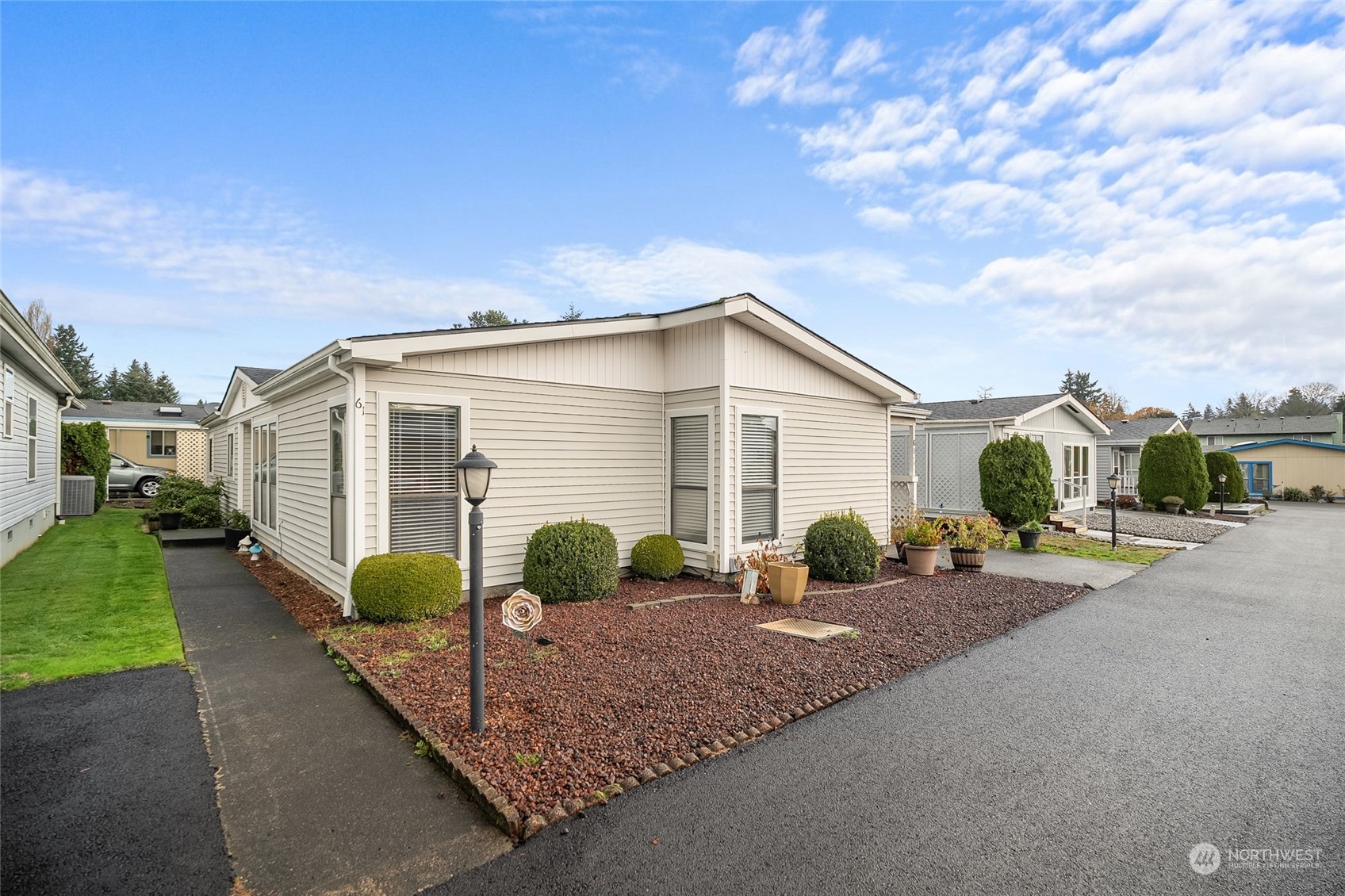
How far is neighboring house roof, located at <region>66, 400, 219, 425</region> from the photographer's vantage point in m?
23.7

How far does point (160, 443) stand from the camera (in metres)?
24.9

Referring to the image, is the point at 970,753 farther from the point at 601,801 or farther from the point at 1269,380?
the point at 1269,380

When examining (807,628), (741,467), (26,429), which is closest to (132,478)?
(26,429)

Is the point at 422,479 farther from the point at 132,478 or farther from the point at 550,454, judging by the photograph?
the point at 132,478

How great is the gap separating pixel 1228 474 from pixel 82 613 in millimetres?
33047

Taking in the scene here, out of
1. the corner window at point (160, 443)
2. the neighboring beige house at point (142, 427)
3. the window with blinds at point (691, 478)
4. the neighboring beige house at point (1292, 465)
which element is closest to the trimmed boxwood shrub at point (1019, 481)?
the window with blinds at point (691, 478)

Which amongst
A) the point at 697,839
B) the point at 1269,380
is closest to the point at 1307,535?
the point at 697,839

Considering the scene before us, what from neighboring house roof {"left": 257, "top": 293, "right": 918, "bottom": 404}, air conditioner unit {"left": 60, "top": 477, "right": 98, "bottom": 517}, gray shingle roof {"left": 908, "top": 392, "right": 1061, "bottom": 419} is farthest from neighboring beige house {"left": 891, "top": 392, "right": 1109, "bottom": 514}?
air conditioner unit {"left": 60, "top": 477, "right": 98, "bottom": 517}

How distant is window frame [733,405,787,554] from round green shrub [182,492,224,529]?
12.0 meters

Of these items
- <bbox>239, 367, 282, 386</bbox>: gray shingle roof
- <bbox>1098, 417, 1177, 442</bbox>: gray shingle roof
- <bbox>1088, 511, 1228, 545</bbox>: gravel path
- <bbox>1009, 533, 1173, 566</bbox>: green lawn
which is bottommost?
<bbox>1088, 511, 1228, 545</bbox>: gravel path

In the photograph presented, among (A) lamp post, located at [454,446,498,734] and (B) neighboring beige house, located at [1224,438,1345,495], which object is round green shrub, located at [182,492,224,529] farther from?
(B) neighboring beige house, located at [1224,438,1345,495]

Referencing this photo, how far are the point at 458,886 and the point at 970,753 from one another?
9.69 feet

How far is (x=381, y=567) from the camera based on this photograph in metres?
6.10

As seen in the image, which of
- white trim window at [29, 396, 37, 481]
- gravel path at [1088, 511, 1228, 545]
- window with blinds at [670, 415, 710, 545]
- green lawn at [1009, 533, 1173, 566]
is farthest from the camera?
gravel path at [1088, 511, 1228, 545]
